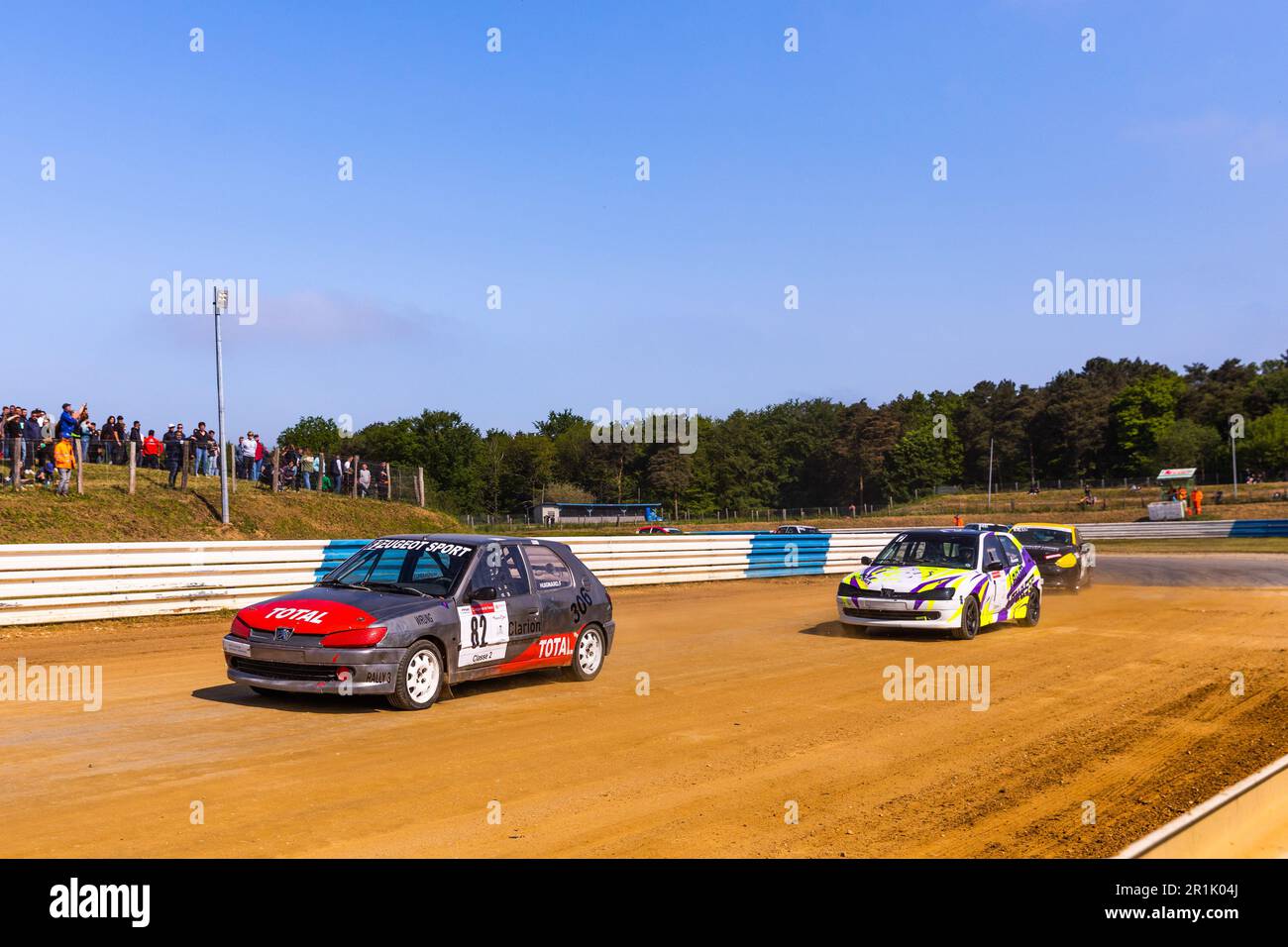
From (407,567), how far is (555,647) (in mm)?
1711

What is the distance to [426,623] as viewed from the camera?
30.1 ft

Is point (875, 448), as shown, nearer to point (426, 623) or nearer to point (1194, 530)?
point (1194, 530)

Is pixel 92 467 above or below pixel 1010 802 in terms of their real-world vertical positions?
above

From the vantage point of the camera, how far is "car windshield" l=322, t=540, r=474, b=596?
9797 millimetres

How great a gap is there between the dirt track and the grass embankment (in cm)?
1206

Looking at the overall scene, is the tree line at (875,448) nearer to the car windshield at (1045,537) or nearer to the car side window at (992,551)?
the car windshield at (1045,537)

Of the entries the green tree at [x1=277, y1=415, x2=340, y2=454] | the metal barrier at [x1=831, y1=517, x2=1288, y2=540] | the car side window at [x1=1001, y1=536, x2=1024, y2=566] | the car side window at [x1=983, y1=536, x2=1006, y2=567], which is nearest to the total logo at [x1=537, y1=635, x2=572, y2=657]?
→ the car side window at [x1=983, y1=536, x2=1006, y2=567]

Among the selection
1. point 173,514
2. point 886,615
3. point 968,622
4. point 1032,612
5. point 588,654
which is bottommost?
point 1032,612

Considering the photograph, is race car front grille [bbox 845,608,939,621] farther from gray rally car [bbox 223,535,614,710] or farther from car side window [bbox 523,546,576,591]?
car side window [bbox 523,546,576,591]

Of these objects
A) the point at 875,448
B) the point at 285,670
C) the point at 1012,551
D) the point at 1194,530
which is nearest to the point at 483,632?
the point at 285,670

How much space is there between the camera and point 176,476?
97.1 ft
